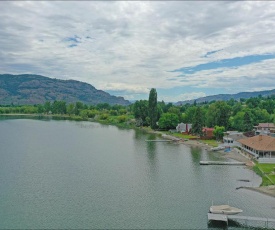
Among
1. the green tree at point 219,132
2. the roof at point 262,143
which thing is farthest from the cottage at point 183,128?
the roof at point 262,143

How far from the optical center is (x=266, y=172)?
50.6m

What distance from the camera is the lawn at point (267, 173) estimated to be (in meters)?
44.9

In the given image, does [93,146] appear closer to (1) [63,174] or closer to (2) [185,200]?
(1) [63,174]

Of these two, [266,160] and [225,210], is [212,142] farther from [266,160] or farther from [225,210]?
[225,210]

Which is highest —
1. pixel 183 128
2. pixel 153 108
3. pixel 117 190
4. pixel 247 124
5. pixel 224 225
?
pixel 153 108

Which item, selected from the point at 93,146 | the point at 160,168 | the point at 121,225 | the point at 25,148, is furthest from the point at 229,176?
the point at 25,148

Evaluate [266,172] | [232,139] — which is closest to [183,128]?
[232,139]

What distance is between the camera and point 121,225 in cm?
3144

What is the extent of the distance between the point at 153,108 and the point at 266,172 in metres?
73.1

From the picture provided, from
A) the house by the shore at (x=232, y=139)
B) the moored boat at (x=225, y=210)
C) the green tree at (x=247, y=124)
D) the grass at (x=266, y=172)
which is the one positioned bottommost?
the moored boat at (x=225, y=210)

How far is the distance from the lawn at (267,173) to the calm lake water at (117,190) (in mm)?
1269

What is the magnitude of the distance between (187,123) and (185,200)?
81.2m

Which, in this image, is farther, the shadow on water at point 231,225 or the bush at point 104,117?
the bush at point 104,117

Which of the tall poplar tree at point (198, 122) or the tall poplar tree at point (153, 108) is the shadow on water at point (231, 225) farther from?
the tall poplar tree at point (153, 108)
